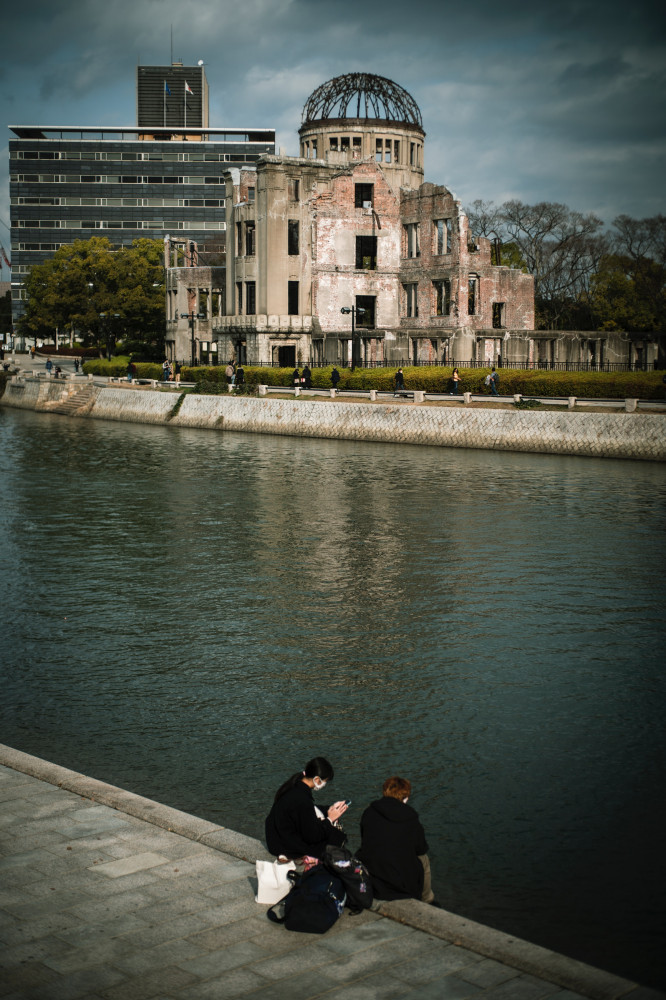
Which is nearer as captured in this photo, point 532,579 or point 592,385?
point 532,579

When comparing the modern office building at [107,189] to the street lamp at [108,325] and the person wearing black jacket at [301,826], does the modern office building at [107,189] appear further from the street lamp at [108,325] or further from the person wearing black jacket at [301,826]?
the person wearing black jacket at [301,826]

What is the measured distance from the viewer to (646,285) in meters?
72.4

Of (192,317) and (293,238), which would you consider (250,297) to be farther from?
(192,317)

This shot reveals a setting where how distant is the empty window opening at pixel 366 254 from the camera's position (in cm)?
6712

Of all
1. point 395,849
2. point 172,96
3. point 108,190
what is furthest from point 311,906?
point 172,96

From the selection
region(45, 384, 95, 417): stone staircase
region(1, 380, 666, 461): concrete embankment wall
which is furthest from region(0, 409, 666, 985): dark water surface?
region(45, 384, 95, 417): stone staircase

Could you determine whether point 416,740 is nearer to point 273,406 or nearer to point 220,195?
point 273,406

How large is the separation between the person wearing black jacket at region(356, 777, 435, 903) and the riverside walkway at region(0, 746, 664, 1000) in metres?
0.22

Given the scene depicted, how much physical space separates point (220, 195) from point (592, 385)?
12473cm

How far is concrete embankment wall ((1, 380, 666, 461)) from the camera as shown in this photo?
39.3m

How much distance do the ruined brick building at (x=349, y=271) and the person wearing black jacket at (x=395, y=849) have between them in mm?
55007

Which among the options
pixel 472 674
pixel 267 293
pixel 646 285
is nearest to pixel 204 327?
pixel 267 293

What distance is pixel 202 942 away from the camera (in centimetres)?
662

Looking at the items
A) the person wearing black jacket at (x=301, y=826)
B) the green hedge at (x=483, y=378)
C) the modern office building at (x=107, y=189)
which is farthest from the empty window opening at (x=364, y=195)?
the modern office building at (x=107, y=189)
